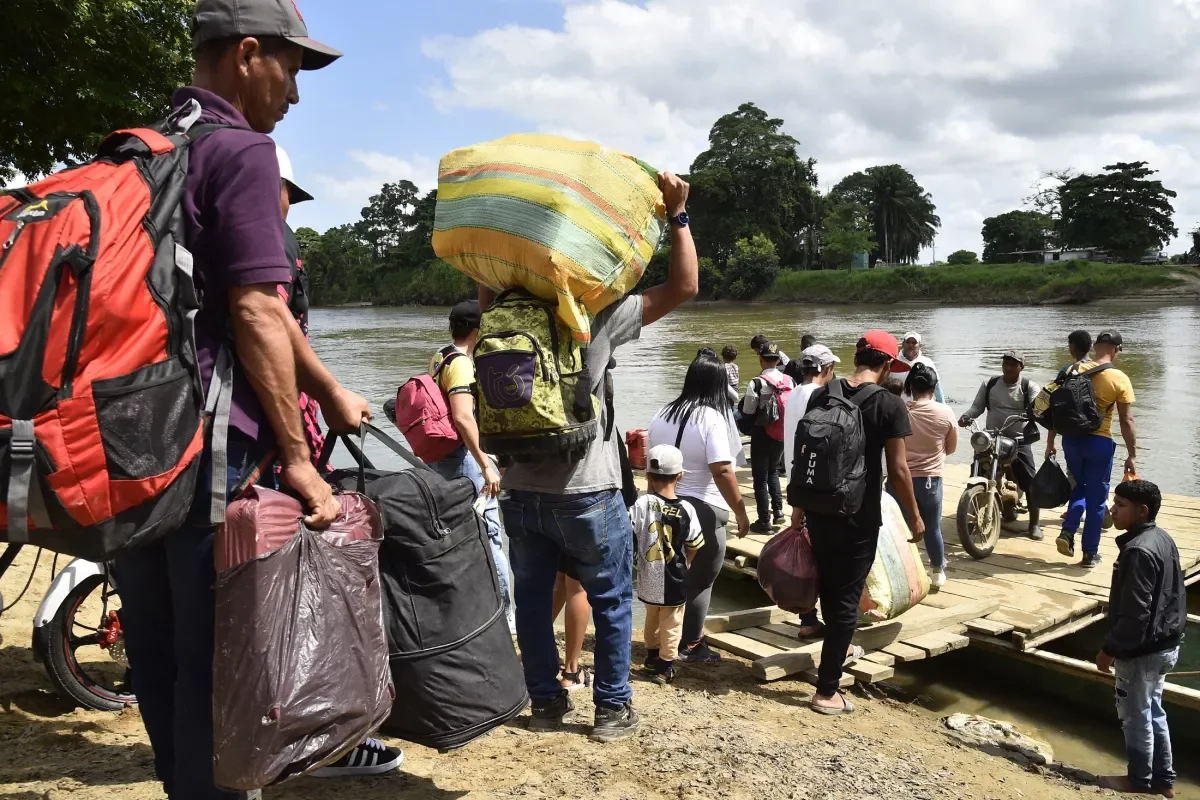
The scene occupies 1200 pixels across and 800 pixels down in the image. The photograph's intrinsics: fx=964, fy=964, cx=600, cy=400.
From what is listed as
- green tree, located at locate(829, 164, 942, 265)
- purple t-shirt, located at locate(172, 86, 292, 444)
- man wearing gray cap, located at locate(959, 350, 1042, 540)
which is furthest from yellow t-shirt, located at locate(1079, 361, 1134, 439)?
green tree, located at locate(829, 164, 942, 265)

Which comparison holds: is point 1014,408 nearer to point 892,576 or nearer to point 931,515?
point 931,515

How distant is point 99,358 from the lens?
170cm

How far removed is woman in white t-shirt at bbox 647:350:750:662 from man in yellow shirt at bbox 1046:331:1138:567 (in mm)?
3750

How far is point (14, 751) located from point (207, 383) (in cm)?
230

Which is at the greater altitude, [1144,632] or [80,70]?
[80,70]

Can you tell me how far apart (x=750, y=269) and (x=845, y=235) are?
13.4 m

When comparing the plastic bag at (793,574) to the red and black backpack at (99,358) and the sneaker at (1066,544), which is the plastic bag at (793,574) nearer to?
the red and black backpack at (99,358)

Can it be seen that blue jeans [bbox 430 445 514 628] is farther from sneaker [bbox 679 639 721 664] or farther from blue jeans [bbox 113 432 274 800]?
blue jeans [bbox 113 432 274 800]

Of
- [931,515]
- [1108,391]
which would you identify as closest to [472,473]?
[931,515]

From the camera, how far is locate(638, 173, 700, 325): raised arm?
344 cm

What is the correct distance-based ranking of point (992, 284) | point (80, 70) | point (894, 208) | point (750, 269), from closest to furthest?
point (80, 70) < point (992, 284) < point (750, 269) < point (894, 208)

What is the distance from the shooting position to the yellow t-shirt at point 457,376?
491 cm

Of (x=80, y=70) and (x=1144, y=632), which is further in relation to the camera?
(x=80, y=70)

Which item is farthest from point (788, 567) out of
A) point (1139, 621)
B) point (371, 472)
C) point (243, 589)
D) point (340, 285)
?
point (340, 285)
